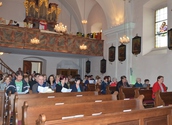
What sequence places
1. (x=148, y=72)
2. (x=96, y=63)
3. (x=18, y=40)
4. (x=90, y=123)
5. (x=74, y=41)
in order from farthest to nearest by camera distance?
(x=96, y=63) → (x=74, y=41) → (x=18, y=40) → (x=148, y=72) → (x=90, y=123)

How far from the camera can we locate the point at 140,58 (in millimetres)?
13742

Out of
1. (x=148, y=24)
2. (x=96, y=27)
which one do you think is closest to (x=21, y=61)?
(x=96, y=27)

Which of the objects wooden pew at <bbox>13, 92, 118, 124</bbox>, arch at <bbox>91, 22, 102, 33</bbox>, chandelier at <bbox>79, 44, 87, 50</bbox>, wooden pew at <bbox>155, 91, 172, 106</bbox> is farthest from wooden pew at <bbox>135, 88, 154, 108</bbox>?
arch at <bbox>91, 22, 102, 33</bbox>

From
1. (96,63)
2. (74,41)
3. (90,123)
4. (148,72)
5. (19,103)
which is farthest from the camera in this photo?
(96,63)

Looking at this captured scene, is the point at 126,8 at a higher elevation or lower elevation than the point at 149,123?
higher

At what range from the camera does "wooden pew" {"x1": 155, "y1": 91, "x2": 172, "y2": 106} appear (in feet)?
22.4

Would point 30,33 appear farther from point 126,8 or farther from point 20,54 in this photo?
point 126,8

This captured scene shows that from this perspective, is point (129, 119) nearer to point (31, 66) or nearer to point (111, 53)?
point (111, 53)

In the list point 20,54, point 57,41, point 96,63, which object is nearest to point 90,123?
point 57,41

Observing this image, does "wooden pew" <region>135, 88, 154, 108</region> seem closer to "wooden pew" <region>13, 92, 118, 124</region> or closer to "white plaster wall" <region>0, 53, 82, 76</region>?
"wooden pew" <region>13, 92, 118, 124</region>

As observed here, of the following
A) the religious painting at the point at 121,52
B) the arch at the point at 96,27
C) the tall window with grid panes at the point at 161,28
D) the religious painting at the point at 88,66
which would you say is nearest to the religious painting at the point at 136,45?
the religious painting at the point at 121,52

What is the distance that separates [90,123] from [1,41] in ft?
40.1

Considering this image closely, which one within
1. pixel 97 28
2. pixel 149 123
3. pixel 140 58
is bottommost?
pixel 149 123

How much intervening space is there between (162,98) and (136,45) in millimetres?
7402
